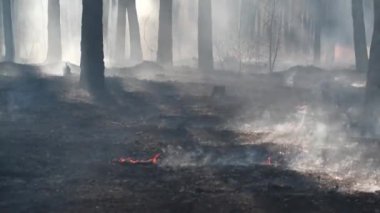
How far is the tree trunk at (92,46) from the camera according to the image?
56.4 feet

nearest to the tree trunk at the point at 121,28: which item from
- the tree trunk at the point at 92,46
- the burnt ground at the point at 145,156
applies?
the burnt ground at the point at 145,156

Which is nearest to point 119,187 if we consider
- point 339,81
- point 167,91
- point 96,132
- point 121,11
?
point 96,132

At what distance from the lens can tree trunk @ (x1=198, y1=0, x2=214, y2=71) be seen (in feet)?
90.2

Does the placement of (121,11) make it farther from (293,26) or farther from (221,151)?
(293,26)

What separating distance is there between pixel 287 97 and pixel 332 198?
11403 millimetres

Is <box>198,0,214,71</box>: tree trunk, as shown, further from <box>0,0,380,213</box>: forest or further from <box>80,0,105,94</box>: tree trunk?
<box>80,0,105,94</box>: tree trunk

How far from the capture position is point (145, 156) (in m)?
10.7

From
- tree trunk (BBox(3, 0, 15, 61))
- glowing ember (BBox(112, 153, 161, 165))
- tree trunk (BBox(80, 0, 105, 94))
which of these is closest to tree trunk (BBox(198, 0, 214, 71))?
tree trunk (BBox(80, 0, 105, 94))

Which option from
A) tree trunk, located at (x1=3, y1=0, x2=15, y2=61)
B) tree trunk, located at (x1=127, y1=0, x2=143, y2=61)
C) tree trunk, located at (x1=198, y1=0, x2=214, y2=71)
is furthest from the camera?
tree trunk, located at (x1=3, y1=0, x2=15, y2=61)

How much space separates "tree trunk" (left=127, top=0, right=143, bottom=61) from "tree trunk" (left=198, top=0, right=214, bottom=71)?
4574mm

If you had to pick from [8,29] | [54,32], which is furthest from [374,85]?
[8,29]

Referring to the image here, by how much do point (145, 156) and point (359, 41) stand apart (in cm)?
1795

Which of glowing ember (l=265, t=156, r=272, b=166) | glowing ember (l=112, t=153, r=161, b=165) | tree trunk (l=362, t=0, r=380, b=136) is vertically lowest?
glowing ember (l=265, t=156, r=272, b=166)

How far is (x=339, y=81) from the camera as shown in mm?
22797
